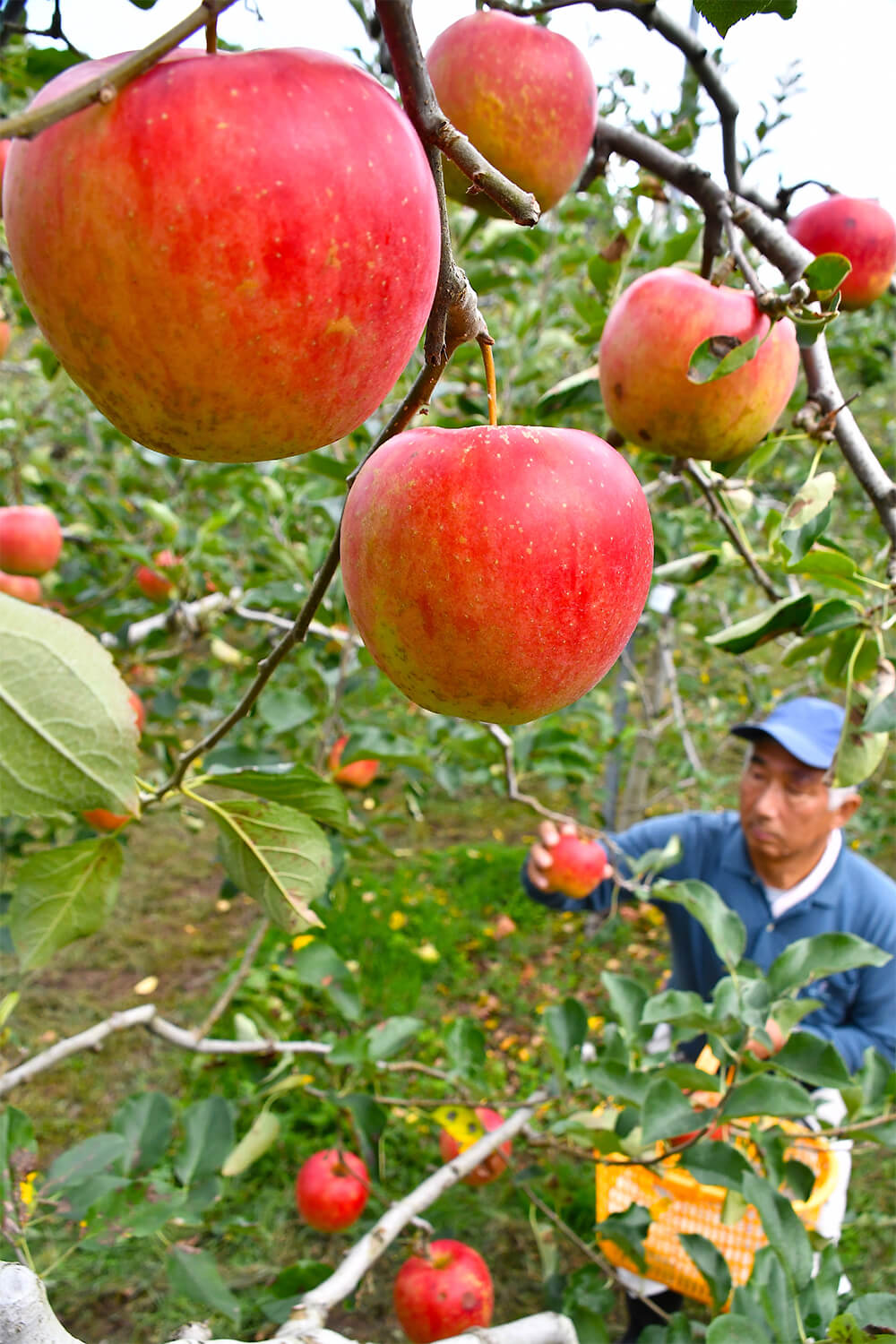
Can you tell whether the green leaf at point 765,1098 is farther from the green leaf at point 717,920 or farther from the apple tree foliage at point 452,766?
the green leaf at point 717,920

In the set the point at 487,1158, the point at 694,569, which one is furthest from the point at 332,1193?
the point at 694,569

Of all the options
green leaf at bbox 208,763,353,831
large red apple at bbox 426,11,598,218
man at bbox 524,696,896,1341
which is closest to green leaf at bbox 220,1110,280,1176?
man at bbox 524,696,896,1341

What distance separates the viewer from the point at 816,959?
112 cm

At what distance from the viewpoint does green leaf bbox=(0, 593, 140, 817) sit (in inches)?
17.8

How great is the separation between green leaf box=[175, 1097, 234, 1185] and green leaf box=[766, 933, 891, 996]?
2.73 ft

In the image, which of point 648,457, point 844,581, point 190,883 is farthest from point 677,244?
point 190,883

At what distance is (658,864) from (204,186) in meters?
1.90

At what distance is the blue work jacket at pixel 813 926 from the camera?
202 cm

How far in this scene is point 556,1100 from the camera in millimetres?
1483

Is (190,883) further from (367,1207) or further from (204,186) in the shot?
(204,186)

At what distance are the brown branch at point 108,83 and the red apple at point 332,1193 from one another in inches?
71.7

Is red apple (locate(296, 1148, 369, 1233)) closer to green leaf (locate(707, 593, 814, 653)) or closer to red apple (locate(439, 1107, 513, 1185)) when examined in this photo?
red apple (locate(439, 1107, 513, 1185))

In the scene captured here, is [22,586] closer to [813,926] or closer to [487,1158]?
[487,1158]

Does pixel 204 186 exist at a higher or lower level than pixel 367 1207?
higher
